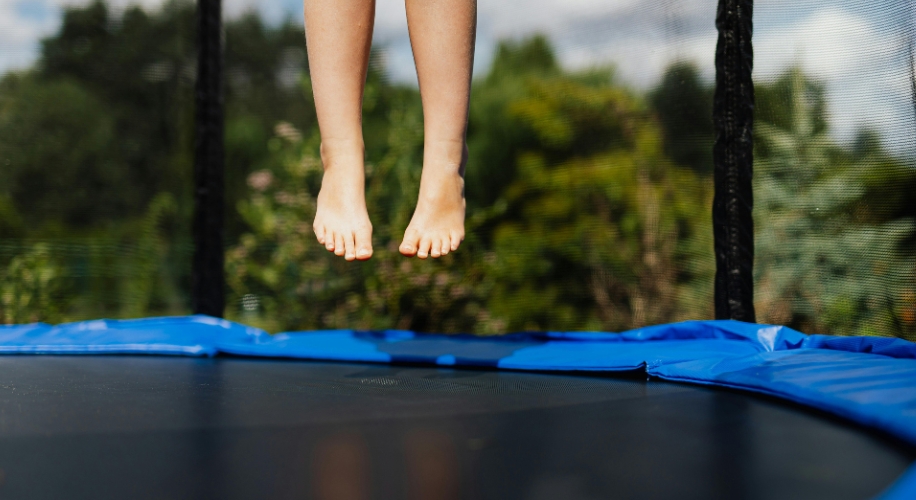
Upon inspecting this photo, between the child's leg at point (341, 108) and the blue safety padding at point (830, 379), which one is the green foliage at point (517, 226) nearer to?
the blue safety padding at point (830, 379)

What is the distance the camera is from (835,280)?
1974mm

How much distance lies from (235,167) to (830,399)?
2421 millimetres

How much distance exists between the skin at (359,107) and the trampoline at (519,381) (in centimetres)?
28

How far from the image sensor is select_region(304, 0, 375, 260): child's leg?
1.32 meters

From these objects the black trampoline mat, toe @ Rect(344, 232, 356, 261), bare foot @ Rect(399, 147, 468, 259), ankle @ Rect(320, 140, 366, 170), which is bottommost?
the black trampoline mat

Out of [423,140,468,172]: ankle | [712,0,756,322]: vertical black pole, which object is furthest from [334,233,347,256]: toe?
[712,0,756,322]: vertical black pole

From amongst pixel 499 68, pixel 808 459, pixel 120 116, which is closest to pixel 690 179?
pixel 499 68

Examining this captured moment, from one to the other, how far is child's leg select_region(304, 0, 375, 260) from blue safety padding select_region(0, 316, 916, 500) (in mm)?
452

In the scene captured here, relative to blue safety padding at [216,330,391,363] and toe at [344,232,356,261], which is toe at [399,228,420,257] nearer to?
toe at [344,232,356,261]

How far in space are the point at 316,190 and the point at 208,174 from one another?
0.52 metres

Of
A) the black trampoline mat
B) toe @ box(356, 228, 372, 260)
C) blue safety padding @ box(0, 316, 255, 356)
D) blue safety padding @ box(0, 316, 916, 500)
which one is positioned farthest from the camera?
blue safety padding @ box(0, 316, 255, 356)

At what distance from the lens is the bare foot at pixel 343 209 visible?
1.33 metres

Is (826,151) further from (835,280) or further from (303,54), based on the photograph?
(303,54)

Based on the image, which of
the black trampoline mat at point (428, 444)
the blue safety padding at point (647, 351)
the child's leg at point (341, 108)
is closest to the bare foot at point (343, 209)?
the child's leg at point (341, 108)
